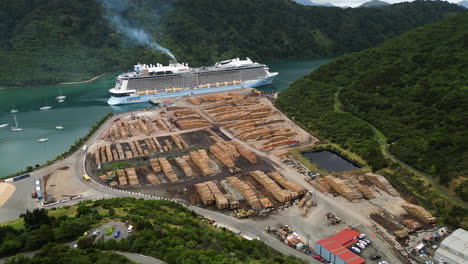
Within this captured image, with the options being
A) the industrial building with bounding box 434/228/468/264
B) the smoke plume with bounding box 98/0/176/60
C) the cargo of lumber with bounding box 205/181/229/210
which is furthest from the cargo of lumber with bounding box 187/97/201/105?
the industrial building with bounding box 434/228/468/264

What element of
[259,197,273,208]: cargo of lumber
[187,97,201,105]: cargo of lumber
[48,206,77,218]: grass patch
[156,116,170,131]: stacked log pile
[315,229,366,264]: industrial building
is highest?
[187,97,201,105]: cargo of lumber

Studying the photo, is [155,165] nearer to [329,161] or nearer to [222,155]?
[222,155]

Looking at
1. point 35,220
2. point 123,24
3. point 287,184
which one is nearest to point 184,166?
point 287,184

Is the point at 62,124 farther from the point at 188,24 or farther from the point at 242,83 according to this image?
the point at 188,24

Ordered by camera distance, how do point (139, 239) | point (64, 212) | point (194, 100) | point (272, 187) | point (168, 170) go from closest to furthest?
point (139, 239)
point (64, 212)
point (272, 187)
point (168, 170)
point (194, 100)

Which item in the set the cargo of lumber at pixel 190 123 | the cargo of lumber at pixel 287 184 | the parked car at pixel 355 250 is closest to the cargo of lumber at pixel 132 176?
the cargo of lumber at pixel 287 184

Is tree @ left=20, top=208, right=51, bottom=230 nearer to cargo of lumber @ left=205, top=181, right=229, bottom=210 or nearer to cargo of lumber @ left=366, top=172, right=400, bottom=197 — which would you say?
cargo of lumber @ left=205, top=181, right=229, bottom=210
